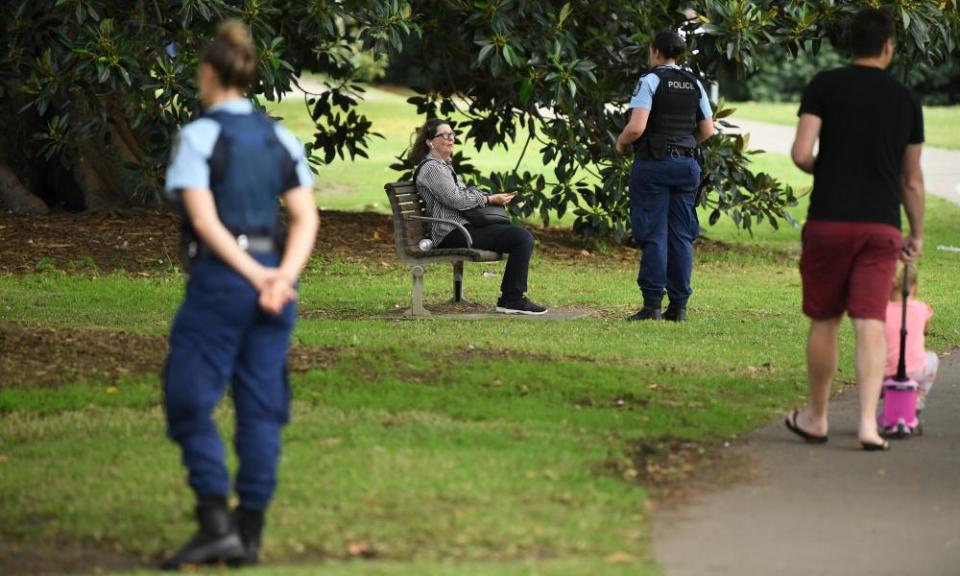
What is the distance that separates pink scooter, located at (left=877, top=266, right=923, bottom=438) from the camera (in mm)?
7648

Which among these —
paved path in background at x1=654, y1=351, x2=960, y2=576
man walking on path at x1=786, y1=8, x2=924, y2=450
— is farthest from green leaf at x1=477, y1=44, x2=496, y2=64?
man walking on path at x1=786, y1=8, x2=924, y2=450

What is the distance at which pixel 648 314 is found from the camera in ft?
38.0

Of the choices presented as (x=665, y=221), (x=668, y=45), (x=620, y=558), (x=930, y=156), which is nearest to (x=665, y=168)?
(x=665, y=221)

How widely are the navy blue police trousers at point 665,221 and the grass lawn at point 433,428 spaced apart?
401 mm

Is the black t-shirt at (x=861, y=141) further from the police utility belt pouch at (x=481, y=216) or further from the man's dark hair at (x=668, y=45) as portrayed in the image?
the police utility belt pouch at (x=481, y=216)

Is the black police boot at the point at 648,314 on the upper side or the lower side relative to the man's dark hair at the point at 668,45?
lower

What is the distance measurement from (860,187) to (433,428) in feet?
7.23

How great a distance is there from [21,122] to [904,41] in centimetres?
915

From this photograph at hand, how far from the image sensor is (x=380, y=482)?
20.9 ft

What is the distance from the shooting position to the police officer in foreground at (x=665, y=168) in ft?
36.0

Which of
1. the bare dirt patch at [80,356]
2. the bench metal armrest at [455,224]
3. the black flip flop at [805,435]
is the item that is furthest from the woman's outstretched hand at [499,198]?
the black flip flop at [805,435]

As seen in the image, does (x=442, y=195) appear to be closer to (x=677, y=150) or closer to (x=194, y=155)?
(x=677, y=150)

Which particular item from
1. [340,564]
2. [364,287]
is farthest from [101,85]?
[340,564]

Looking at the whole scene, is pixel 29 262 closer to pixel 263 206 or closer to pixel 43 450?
pixel 43 450
